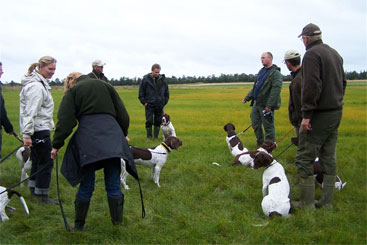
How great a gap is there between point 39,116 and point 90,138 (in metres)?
1.47

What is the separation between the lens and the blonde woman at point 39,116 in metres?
4.30

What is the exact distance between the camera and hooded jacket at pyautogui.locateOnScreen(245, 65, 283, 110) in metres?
7.29

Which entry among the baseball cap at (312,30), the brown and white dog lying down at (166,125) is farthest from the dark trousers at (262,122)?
the baseball cap at (312,30)

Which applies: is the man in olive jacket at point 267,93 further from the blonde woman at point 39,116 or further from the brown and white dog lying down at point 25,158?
the brown and white dog lying down at point 25,158

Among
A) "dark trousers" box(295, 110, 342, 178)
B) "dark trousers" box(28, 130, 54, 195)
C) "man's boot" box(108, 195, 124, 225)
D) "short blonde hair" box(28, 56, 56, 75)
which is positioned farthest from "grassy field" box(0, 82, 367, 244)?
"short blonde hair" box(28, 56, 56, 75)

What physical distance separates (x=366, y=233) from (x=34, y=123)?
4688mm

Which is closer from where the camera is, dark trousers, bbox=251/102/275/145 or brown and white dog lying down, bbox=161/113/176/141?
dark trousers, bbox=251/102/275/145

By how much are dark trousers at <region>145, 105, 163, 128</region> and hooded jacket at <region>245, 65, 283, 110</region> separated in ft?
11.7

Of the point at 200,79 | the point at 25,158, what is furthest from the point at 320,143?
the point at 200,79

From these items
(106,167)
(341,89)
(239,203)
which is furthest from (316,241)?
(106,167)

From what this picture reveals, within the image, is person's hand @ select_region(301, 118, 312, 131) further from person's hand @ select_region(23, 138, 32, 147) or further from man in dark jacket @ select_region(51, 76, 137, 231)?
person's hand @ select_region(23, 138, 32, 147)

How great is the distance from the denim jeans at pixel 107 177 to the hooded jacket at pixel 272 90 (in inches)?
186

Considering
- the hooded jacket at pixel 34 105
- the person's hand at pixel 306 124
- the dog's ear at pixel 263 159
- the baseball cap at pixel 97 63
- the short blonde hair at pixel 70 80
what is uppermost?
the baseball cap at pixel 97 63

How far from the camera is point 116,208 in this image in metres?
3.85
